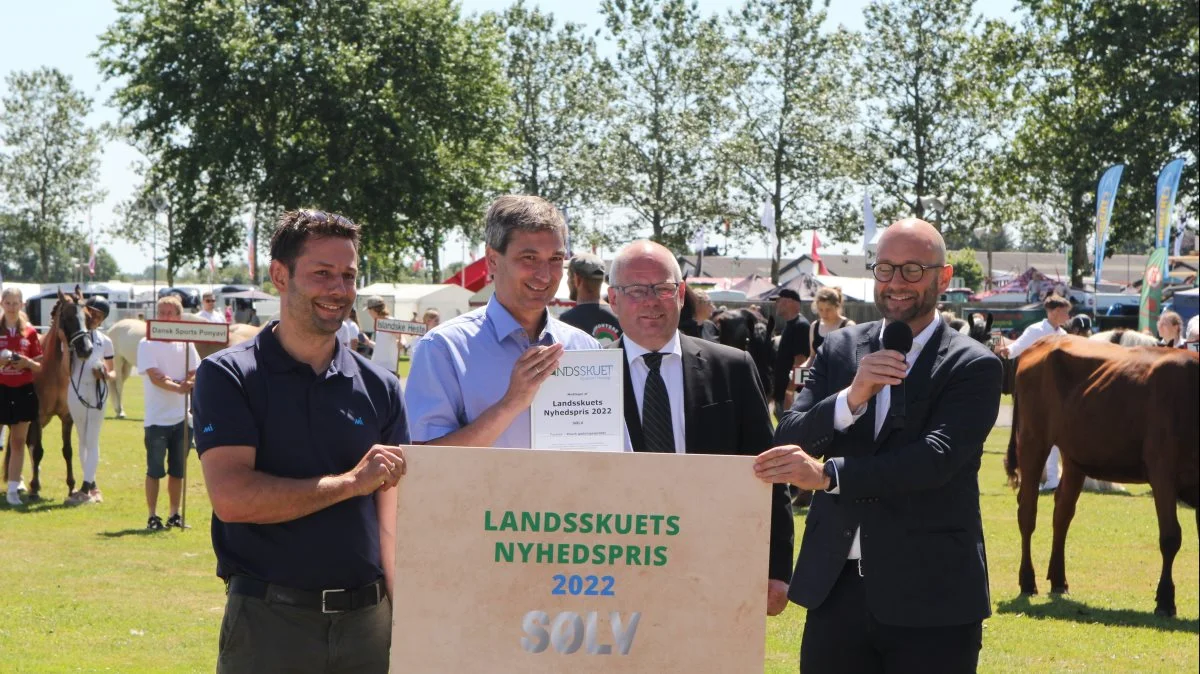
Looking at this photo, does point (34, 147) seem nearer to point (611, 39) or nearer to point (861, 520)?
point (611, 39)

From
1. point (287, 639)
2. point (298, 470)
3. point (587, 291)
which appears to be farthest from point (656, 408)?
point (587, 291)

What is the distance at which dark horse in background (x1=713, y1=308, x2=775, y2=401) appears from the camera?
1556cm

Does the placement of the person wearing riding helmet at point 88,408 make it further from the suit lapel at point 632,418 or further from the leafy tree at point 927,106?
the leafy tree at point 927,106

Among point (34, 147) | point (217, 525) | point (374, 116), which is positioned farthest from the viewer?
point (34, 147)

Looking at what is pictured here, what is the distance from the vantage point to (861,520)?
407 centimetres

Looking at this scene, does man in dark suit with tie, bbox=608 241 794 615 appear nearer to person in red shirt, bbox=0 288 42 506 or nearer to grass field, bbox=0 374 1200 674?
grass field, bbox=0 374 1200 674

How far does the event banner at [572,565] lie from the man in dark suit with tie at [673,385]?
76 centimetres

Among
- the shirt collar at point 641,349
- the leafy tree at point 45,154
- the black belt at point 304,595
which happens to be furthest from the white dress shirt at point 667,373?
the leafy tree at point 45,154

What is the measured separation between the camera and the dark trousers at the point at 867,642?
3982 millimetres

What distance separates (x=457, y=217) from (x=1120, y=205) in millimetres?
22091

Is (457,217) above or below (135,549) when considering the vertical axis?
above

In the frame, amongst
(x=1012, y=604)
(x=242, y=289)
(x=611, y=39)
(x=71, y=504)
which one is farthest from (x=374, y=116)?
(x=1012, y=604)

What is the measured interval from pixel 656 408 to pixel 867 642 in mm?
954

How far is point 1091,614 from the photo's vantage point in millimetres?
9773
